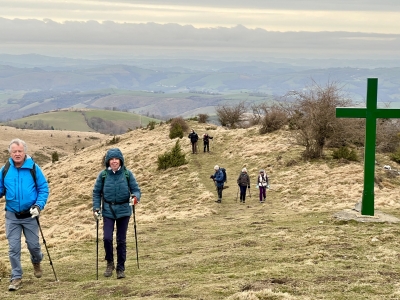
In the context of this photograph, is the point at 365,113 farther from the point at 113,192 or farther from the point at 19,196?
the point at 19,196

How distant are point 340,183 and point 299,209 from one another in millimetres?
5212

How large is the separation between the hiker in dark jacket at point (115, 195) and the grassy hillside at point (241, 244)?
867 millimetres

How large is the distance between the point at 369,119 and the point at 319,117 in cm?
1593

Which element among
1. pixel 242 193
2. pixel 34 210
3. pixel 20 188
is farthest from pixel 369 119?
pixel 242 193

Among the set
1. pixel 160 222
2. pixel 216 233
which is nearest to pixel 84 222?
pixel 160 222

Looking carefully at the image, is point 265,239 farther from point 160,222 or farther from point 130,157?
point 130,157

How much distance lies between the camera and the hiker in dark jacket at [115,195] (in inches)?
337

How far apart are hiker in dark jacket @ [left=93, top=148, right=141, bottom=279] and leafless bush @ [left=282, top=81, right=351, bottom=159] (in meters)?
21.5

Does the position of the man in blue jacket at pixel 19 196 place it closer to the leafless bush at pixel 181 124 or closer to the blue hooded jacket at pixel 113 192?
the blue hooded jacket at pixel 113 192

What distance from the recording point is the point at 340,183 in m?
23.1

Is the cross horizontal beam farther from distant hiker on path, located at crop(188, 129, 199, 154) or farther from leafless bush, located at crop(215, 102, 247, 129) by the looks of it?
leafless bush, located at crop(215, 102, 247, 129)

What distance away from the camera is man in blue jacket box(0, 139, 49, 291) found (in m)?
8.21

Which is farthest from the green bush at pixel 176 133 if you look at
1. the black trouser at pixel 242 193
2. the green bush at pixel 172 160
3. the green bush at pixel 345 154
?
the black trouser at pixel 242 193

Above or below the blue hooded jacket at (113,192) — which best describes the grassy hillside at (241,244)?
below
